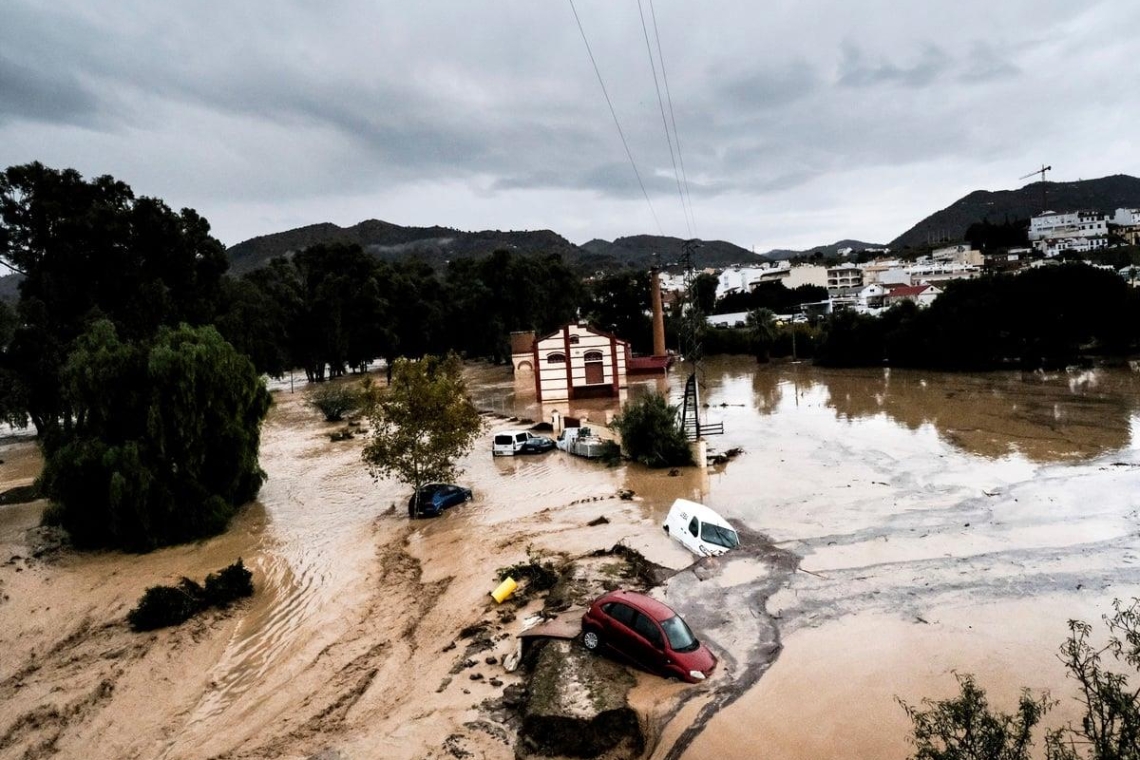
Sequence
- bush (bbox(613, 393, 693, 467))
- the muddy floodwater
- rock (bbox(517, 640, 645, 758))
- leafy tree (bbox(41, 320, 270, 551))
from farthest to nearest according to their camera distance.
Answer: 1. bush (bbox(613, 393, 693, 467))
2. leafy tree (bbox(41, 320, 270, 551))
3. the muddy floodwater
4. rock (bbox(517, 640, 645, 758))

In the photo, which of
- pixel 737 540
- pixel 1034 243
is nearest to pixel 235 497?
pixel 737 540

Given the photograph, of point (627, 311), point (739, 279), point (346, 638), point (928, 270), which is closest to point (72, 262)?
point (346, 638)

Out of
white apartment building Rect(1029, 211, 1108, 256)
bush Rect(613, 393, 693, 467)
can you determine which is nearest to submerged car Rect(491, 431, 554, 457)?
bush Rect(613, 393, 693, 467)

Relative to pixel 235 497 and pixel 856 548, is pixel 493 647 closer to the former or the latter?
pixel 856 548

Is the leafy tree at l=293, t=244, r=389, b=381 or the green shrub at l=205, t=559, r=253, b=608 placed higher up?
the leafy tree at l=293, t=244, r=389, b=381

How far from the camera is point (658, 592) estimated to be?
45.9ft

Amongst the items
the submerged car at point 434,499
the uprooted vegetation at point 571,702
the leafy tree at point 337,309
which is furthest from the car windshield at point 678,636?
the leafy tree at point 337,309

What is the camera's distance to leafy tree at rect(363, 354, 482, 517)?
2278cm

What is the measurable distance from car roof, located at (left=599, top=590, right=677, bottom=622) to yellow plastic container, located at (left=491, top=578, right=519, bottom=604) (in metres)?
3.91

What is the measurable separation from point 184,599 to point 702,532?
12857mm

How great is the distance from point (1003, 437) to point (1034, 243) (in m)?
166

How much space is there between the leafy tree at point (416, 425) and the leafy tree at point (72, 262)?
63.4 feet

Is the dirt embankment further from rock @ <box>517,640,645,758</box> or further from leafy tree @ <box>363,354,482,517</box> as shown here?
leafy tree @ <box>363,354,482,517</box>

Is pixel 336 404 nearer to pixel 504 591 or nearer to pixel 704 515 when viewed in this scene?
pixel 704 515
